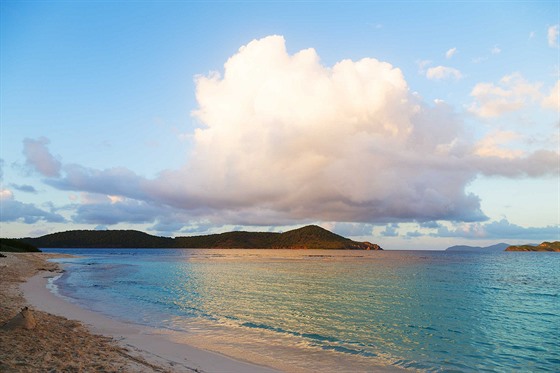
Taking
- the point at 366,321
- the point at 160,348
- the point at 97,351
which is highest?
the point at 97,351

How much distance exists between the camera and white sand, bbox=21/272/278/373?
15.9 m

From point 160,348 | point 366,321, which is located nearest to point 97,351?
point 160,348

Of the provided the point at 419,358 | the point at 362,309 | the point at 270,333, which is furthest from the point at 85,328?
the point at 362,309

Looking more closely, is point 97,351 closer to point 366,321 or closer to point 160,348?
point 160,348

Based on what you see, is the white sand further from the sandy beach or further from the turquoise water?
the turquoise water

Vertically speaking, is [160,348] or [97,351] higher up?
[97,351]

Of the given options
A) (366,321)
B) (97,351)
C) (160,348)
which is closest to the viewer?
(97,351)

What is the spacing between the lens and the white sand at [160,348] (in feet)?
52.2

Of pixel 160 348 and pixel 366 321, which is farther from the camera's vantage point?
pixel 366 321

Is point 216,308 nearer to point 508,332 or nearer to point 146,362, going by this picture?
point 146,362

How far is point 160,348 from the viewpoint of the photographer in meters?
18.7

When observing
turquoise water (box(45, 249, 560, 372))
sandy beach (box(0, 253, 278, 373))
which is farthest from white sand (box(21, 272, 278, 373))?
turquoise water (box(45, 249, 560, 372))

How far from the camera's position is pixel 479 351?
68.8 ft

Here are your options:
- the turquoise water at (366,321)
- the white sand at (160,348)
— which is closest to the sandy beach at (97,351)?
the white sand at (160,348)
